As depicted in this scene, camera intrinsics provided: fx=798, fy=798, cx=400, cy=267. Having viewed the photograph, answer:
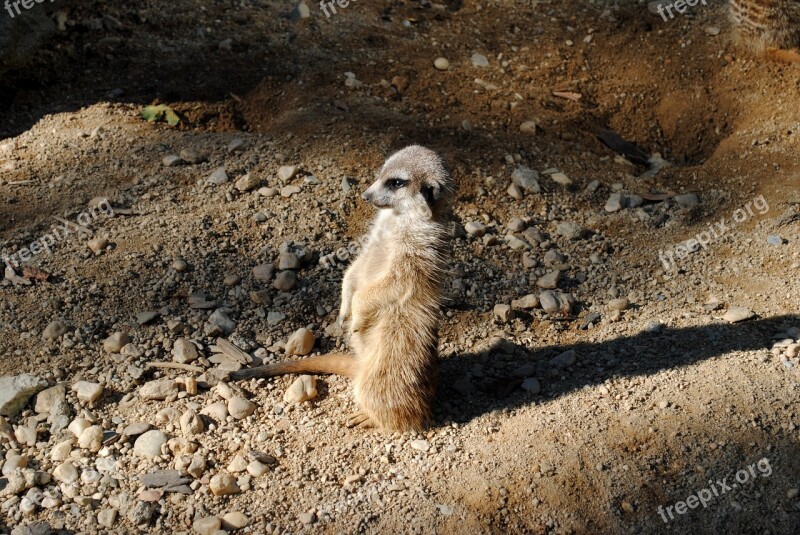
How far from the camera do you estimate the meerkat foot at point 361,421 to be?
8.38 feet

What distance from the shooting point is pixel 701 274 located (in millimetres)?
3293

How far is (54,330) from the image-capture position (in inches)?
109

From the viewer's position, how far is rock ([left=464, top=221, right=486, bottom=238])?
3418 mm

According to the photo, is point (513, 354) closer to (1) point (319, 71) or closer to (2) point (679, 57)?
(1) point (319, 71)

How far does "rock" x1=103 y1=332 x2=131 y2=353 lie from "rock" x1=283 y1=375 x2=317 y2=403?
0.61 metres

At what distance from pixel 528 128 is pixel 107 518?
271cm

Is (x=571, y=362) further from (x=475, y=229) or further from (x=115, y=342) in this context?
(x=115, y=342)

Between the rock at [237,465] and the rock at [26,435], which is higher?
Result: the rock at [26,435]

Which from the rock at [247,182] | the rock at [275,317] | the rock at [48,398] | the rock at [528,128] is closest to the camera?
the rock at [48,398]

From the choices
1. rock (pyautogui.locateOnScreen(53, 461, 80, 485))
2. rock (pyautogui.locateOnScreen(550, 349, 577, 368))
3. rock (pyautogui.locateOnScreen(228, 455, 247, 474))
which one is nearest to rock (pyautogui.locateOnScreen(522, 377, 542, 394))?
rock (pyautogui.locateOnScreen(550, 349, 577, 368))

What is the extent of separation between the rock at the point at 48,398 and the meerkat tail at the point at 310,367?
1.76 feet

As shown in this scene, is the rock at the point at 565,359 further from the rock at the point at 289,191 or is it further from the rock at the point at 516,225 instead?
the rock at the point at 289,191

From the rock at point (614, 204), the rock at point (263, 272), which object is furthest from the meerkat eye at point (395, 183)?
the rock at point (614, 204)

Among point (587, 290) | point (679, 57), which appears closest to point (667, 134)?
point (679, 57)
